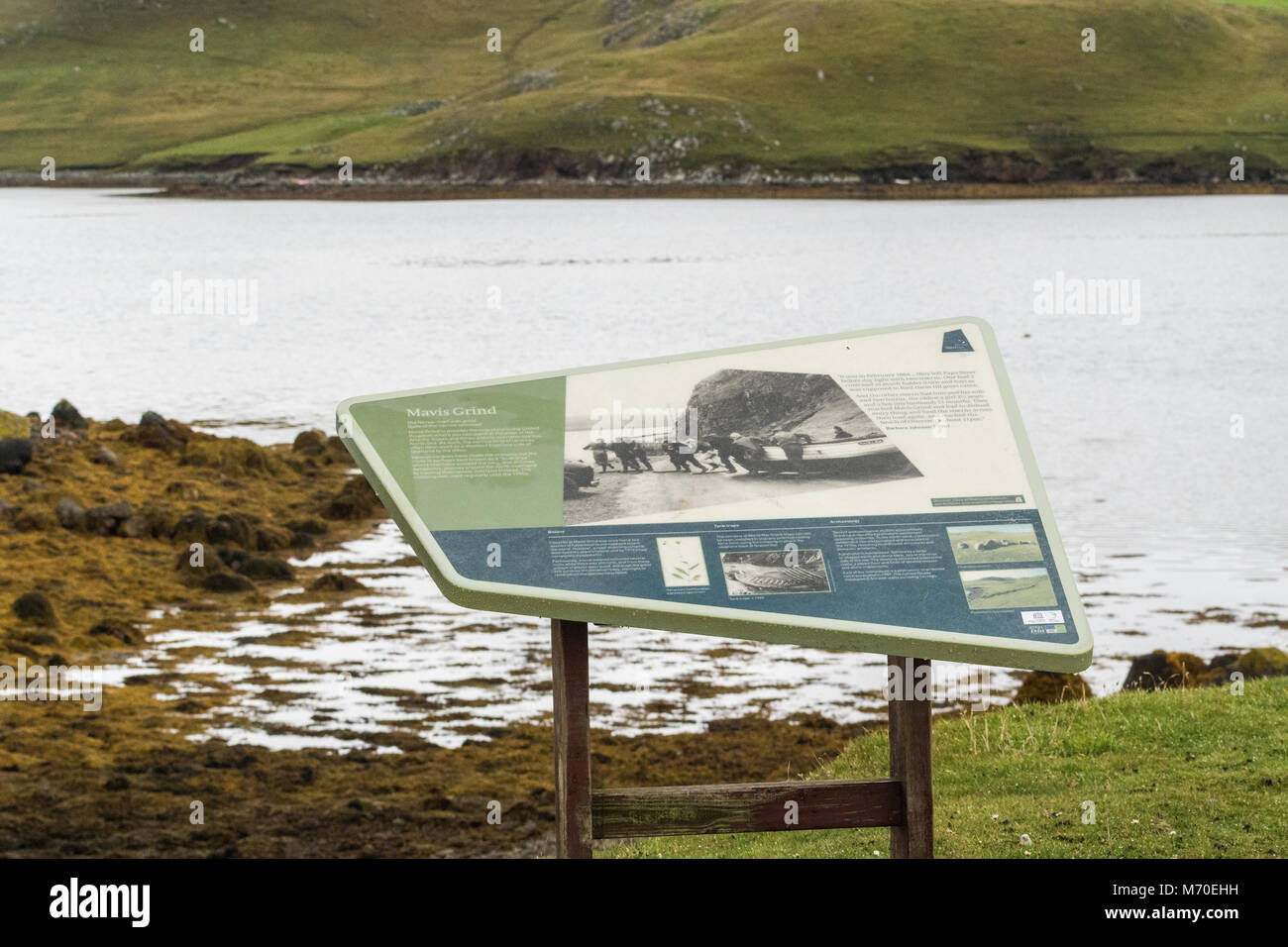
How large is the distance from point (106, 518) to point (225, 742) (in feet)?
25.4

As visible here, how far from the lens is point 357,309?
58.9 metres

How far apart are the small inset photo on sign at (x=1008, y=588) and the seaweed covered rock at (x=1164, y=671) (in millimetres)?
7161

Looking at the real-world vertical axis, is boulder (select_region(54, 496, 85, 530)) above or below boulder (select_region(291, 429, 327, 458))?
below

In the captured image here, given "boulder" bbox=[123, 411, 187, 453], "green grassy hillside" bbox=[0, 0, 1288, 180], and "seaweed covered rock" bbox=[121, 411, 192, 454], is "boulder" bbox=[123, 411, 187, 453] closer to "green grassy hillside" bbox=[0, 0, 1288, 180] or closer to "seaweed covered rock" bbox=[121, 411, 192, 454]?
"seaweed covered rock" bbox=[121, 411, 192, 454]

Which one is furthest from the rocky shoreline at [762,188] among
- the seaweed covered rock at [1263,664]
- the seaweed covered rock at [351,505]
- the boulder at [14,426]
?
the seaweed covered rock at [1263,664]

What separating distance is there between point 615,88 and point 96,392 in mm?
112783

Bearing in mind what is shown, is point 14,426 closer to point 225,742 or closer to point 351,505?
point 351,505

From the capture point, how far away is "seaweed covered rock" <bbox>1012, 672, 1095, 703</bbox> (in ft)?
40.2

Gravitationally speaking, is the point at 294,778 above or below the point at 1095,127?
below

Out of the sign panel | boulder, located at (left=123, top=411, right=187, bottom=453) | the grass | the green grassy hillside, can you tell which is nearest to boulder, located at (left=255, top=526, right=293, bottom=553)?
boulder, located at (left=123, top=411, right=187, bottom=453)

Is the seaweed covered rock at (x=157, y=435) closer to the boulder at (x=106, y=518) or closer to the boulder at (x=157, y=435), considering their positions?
the boulder at (x=157, y=435)

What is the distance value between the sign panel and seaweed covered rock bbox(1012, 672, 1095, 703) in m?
6.00

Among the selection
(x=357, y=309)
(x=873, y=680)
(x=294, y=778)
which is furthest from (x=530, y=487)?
(x=357, y=309)
